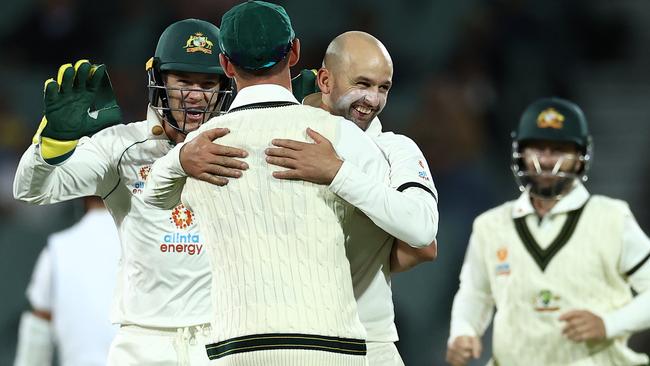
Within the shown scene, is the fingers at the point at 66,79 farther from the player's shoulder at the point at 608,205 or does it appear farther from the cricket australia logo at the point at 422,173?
the player's shoulder at the point at 608,205

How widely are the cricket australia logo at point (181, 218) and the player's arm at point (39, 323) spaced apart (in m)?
1.79

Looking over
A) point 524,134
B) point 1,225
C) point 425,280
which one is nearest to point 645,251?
point 524,134

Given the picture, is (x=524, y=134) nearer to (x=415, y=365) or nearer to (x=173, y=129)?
(x=173, y=129)

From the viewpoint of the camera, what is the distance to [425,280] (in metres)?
8.01

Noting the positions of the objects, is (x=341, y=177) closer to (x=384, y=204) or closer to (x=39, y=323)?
(x=384, y=204)

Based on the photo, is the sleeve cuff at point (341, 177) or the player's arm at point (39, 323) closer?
the sleeve cuff at point (341, 177)

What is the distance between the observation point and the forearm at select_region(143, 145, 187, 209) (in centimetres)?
305

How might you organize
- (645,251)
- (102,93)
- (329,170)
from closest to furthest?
1. (329,170)
2. (102,93)
3. (645,251)

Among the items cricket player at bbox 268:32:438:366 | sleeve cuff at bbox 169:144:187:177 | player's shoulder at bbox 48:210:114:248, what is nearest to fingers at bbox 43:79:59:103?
sleeve cuff at bbox 169:144:187:177

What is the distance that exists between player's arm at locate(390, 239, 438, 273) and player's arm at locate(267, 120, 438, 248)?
181 millimetres

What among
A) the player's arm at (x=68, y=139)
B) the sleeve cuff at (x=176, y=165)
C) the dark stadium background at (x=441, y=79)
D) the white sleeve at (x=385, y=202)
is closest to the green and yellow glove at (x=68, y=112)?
the player's arm at (x=68, y=139)

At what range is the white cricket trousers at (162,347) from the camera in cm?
379

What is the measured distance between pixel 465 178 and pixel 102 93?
497 cm

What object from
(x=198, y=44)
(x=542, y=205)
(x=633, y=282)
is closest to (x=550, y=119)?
(x=542, y=205)
